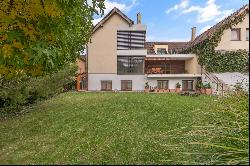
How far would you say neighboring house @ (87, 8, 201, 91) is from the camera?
4806cm

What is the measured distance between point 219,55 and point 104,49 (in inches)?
537

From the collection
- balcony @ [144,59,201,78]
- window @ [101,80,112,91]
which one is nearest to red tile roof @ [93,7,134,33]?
window @ [101,80,112,91]

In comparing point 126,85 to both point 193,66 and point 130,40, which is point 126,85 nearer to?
point 130,40

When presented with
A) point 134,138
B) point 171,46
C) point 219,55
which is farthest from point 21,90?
point 171,46

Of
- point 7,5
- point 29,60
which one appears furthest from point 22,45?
point 7,5

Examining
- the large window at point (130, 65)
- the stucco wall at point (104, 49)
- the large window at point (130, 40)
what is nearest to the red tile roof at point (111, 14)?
A: the stucco wall at point (104, 49)

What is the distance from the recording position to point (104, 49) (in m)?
48.2

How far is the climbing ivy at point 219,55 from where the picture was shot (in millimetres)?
46688

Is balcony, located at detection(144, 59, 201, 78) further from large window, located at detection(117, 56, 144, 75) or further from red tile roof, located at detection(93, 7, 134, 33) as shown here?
red tile roof, located at detection(93, 7, 134, 33)

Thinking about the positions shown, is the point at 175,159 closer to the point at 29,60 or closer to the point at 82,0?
the point at 29,60

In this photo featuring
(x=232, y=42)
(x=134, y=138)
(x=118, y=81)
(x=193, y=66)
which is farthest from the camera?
(x=193, y=66)

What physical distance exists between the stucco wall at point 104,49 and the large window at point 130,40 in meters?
0.68

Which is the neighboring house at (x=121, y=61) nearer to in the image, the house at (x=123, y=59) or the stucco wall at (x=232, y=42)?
the house at (x=123, y=59)

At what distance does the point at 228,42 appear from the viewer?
4812 centimetres
